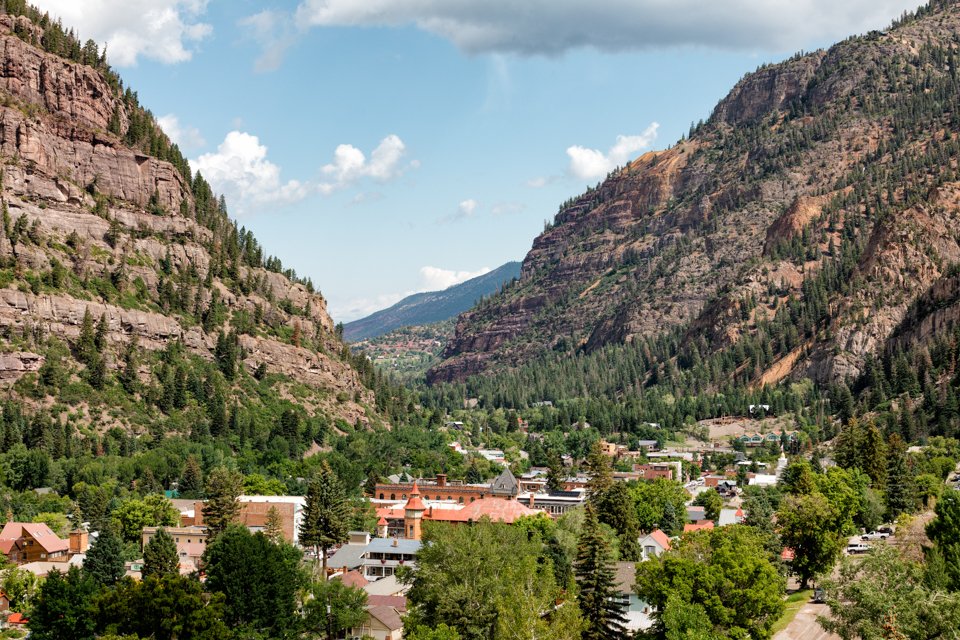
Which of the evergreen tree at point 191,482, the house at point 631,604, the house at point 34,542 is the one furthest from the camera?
the evergreen tree at point 191,482

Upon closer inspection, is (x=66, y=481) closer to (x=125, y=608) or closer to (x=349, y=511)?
(x=349, y=511)

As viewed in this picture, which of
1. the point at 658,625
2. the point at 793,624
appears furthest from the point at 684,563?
the point at 793,624

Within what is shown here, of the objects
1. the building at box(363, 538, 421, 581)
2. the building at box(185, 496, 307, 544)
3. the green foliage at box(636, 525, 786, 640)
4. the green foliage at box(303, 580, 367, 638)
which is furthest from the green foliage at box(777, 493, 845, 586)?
the building at box(185, 496, 307, 544)

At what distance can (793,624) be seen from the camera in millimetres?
Result: 106688

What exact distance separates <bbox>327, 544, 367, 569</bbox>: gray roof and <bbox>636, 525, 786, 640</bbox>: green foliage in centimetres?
3867

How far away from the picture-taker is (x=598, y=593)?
101750 mm

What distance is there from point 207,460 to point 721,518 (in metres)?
72.8

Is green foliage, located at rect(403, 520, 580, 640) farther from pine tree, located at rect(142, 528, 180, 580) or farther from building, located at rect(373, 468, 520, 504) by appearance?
building, located at rect(373, 468, 520, 504)

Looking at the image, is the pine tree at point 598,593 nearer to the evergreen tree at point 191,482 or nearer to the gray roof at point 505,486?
the gray roof at point 505,486

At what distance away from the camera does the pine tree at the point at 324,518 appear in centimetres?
13562

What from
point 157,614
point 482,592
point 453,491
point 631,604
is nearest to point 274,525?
point 631,604

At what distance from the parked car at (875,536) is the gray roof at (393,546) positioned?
48.3m

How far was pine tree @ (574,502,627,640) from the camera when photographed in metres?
99.7

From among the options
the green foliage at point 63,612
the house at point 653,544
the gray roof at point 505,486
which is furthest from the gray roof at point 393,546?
the gray roof at point 505,486
